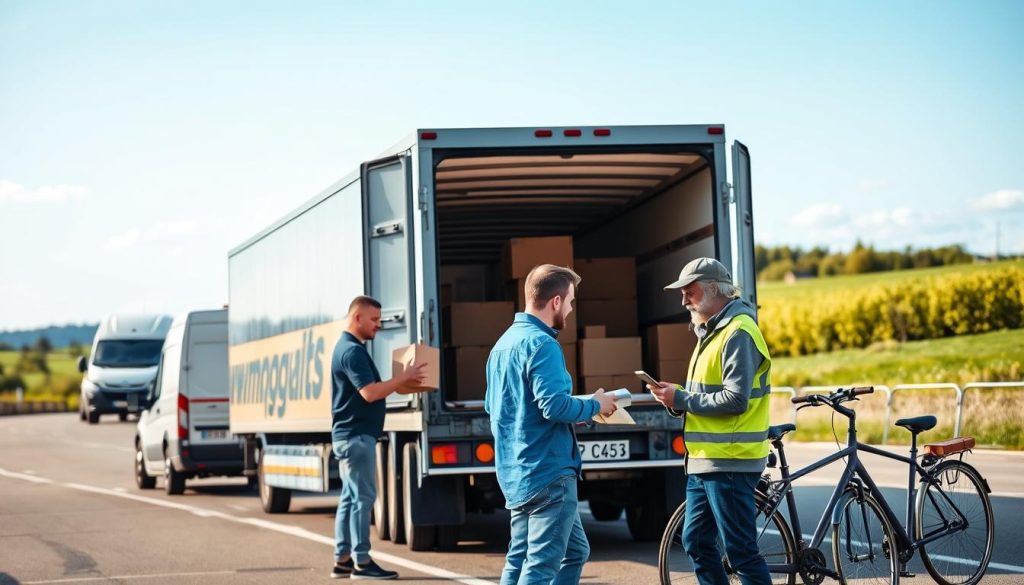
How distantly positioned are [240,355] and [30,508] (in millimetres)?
3298

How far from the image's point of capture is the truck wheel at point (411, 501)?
11.6 metres

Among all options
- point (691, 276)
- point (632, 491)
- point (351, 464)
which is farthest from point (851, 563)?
point (632, 491)

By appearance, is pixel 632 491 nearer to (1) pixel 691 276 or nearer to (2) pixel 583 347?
(2) pixel 583 347

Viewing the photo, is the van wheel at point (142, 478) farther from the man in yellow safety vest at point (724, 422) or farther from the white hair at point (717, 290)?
the white hair at point (717, 290)

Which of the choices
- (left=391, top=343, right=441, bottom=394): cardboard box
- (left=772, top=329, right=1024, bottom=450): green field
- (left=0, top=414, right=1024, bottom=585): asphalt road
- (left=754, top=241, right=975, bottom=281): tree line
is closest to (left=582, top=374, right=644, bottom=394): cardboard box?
(left=0, top=414, right=1024, bottom=585): asphalt road

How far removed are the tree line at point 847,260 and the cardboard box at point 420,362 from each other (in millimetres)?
66958

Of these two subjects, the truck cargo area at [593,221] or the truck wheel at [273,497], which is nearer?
the truck cargo area at [593,221]

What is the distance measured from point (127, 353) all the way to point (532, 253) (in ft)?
96.8

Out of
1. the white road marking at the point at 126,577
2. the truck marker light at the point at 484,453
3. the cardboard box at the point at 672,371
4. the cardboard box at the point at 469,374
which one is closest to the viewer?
the white road marking at the point at 126,577

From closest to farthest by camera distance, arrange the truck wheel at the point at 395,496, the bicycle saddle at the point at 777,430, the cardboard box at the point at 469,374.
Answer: the bicycle saddle at the point at 777,430 → the truck wheel at the point at 395,496 → the cardboard box at the point at 469,374

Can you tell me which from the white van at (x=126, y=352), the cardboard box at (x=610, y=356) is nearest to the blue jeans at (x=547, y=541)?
the cardboard box at (x=610, y=356)

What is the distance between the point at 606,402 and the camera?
6.38 metres

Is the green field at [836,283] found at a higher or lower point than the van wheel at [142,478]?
higher

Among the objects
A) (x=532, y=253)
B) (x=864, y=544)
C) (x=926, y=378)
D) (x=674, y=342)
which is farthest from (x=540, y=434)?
(x=926, y=378)
